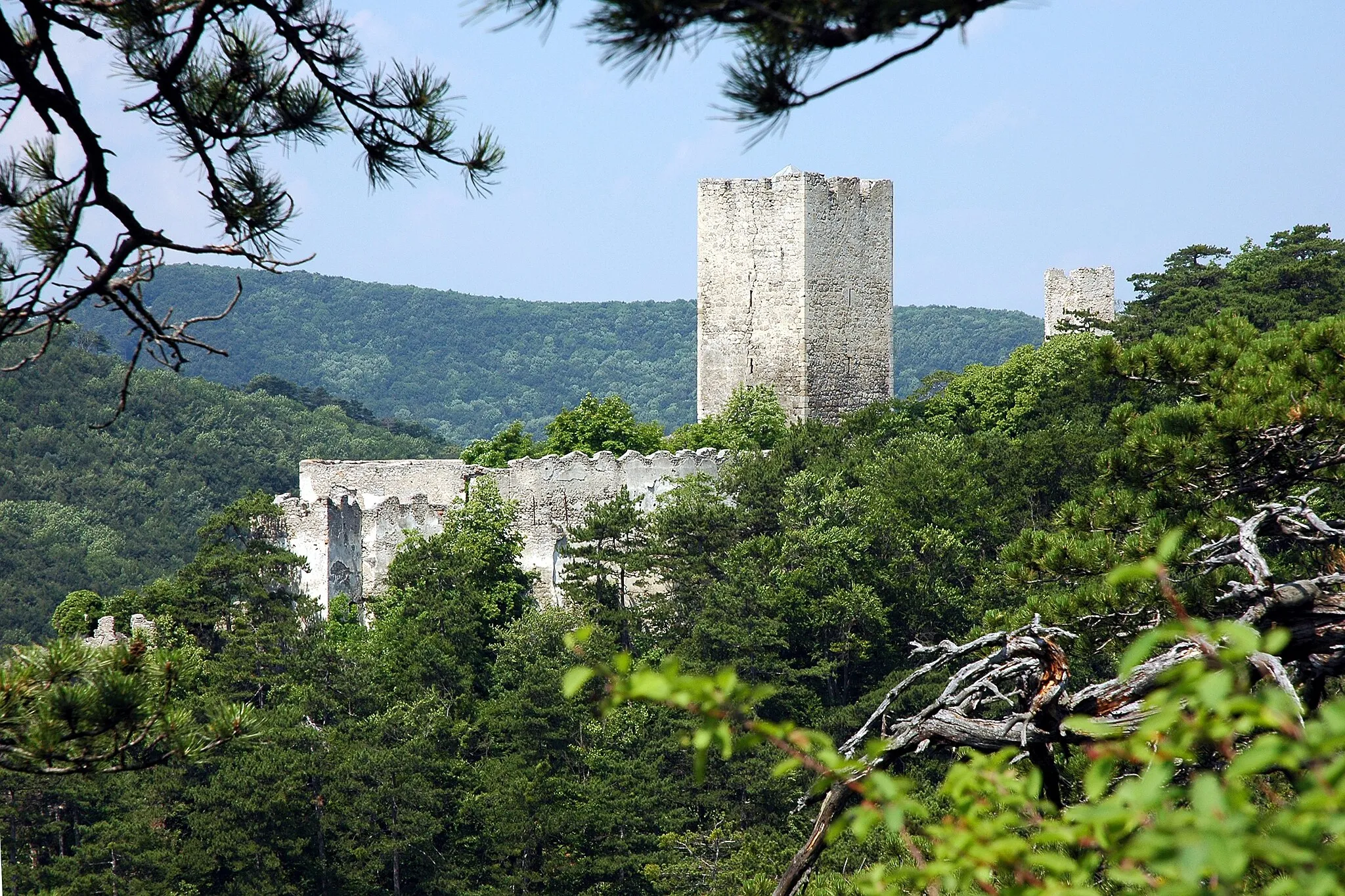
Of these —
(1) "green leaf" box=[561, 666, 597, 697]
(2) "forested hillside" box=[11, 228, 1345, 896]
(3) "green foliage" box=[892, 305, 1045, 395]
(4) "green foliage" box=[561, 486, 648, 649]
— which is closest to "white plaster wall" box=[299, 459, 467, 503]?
(2) "forested hillside" box=[11, 228, 1345, 896]

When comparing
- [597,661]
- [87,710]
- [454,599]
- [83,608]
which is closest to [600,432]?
[454,599]

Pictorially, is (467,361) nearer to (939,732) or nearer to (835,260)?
(835,260)

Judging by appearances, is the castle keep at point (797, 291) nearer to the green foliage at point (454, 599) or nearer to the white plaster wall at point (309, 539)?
the white plaster wall at point (309, 539)

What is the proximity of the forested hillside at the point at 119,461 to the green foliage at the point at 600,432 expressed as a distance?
18483 millimetres

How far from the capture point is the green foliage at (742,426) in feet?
85.9

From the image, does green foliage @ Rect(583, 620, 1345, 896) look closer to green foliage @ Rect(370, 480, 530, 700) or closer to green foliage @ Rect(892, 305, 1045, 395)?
green foliage @ Rect(370, 480, 530, 700)

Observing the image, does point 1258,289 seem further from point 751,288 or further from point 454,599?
point 454,599

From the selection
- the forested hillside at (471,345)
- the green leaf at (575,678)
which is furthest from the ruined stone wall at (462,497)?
the forested hillside at (471,345)

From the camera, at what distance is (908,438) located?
976 inches

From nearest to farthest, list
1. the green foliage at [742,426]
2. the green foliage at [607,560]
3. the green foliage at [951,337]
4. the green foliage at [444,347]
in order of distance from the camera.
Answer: the green foliage at [607,560]
the green foliage at [742,426]
the green foliage at [951,337]
the green foliage at [444,347]

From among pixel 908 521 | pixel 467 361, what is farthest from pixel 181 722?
pixel 467 361

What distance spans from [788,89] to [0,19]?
215 centimetres

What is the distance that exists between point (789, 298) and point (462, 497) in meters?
7.33

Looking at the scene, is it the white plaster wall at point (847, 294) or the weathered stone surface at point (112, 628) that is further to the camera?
the white plaster wall at point (847, 294)
